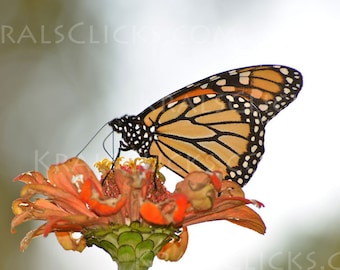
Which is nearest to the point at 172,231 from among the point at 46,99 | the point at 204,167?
the point at 204,167

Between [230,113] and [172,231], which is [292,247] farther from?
[172,231]

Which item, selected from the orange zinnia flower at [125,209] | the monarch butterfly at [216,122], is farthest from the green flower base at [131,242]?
the monarch butterfly at [216,122]

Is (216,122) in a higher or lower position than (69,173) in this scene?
higher

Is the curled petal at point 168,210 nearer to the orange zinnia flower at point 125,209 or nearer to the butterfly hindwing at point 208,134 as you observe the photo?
the orange zinnia flower at point 125,209

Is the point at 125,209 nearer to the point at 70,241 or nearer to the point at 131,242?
the point at 131,242

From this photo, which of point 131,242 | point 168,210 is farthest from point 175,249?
point 168,210
